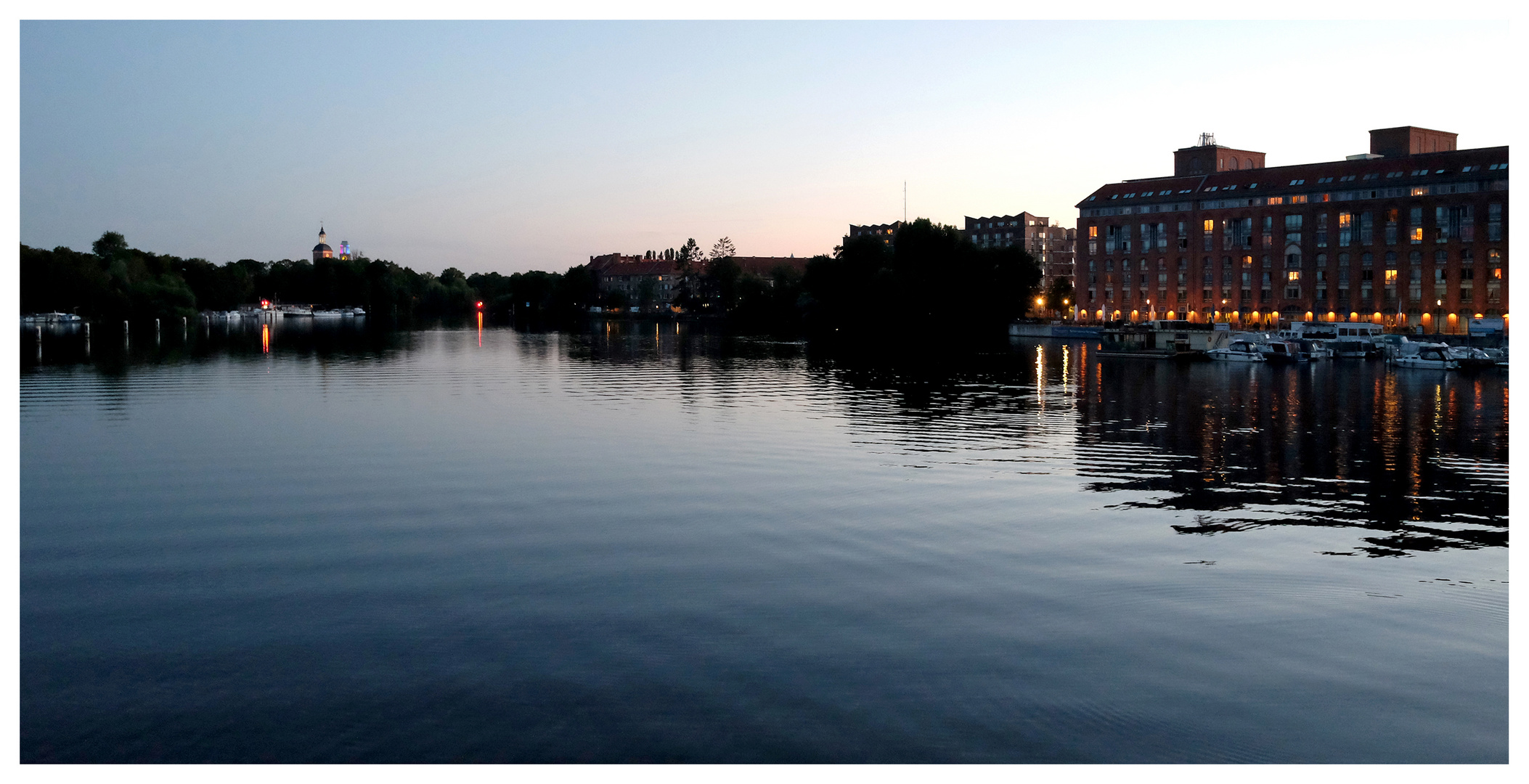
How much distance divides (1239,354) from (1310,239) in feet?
157

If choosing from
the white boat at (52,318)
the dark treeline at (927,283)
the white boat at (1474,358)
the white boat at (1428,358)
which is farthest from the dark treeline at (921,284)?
the white boat at (52,318)

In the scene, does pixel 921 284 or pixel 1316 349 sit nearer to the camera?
pixel 1316 349

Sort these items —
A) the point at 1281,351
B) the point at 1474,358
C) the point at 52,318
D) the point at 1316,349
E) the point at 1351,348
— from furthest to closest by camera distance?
the point at 52,318 < the point at 1351,348 < the point at 1316,349 < the point at 1281,351 < the point at 1474,358

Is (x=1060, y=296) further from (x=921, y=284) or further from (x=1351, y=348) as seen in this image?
(x=1351, y=348)

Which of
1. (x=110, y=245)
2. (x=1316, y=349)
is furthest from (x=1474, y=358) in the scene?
(x=110, y=245)

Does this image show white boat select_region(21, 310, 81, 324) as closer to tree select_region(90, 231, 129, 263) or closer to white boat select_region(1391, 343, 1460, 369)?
tree select_region(90, 231, 129, 263)

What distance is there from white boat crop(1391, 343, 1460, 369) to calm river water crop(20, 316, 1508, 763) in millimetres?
44192

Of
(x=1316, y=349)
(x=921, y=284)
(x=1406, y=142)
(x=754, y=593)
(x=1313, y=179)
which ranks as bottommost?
(x=754, y=593)

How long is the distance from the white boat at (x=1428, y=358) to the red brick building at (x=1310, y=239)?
119ft

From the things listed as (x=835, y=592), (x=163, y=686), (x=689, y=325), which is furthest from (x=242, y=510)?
(x=689, y=325)

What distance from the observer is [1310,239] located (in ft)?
389

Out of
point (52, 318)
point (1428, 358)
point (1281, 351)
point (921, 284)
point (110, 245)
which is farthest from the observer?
point (110, 245)

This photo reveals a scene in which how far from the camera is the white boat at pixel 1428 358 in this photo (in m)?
71.1

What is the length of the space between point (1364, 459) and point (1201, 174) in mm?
113990
